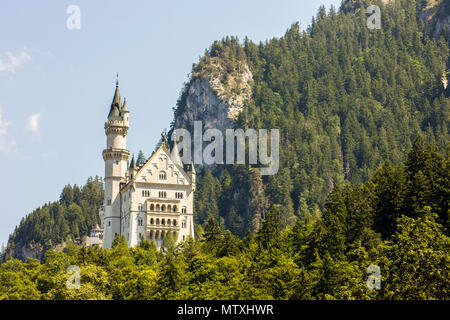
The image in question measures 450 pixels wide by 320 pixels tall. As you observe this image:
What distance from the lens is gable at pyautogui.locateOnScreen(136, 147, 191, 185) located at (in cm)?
14300

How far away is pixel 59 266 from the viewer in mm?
108812

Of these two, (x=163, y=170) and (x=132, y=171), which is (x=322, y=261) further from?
(x=132, y=171)

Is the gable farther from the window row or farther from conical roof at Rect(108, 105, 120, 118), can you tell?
conical roof at Rect(108, 105, 120, 118)

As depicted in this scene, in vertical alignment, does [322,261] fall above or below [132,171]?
below

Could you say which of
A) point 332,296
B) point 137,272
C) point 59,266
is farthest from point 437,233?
point 59,266

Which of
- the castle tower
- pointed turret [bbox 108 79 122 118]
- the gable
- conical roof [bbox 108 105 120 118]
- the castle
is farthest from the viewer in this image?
pointed turret [bbox 108 79 122 118]

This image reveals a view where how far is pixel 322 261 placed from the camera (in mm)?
83688

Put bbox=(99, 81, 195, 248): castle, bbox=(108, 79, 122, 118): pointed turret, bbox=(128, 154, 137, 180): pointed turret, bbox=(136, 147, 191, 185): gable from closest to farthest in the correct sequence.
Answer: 1. bbox=(99, 81, 195, 248): castle
2. bbox=(128, 154, 137, 180): pointed turret
3. bbox=(136, 147, 191, 185): gable
4. bbox=(108, 79, 122, 118): pointed turret

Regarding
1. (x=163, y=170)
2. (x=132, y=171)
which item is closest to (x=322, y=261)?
(x=163, y=170)

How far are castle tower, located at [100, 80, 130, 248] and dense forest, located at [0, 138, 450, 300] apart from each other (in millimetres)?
28807

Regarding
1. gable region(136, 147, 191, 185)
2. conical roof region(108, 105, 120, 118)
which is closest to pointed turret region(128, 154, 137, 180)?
gable region(136, 147, 191, 185)

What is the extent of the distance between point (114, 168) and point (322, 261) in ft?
217
